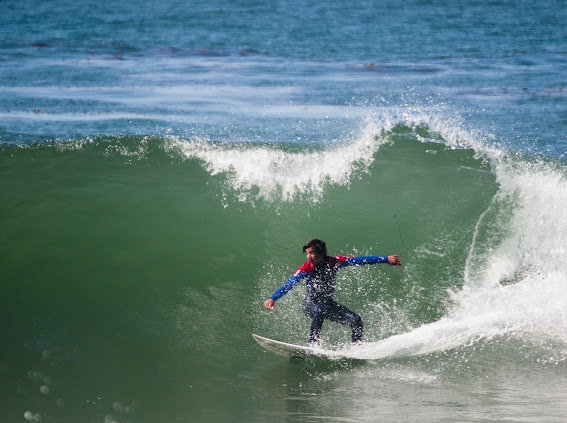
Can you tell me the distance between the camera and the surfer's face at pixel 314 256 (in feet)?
17.3

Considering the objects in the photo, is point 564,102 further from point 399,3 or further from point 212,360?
point 399,3

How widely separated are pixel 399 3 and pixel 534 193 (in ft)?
89.4

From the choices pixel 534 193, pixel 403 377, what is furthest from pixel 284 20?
pixel 403 377

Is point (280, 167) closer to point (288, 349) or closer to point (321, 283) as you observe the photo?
point (321, 283)

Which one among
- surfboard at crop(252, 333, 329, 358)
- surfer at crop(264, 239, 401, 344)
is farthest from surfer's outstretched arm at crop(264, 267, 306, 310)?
surfboard at crop(252, 333, 329, 358)

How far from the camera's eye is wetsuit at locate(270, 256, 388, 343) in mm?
5367

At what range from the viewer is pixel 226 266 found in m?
7.65

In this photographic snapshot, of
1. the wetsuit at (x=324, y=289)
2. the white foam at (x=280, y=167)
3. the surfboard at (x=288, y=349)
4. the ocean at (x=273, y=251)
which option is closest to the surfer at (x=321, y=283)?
the wetsuit at (x=324, y=289)

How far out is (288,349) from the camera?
551cm

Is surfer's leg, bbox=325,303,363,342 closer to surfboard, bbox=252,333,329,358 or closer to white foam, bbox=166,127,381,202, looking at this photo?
surfboard, bbox=252,333,329,358

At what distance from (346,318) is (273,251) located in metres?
2.71

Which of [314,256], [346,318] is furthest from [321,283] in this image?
[346,318]

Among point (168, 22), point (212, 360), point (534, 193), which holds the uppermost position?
point (168, 22)

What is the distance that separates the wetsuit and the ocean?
34 cm
